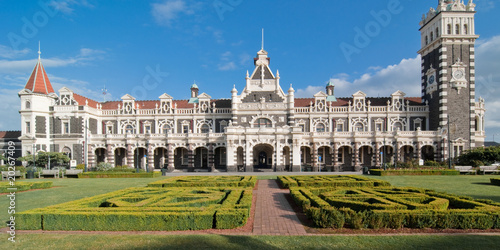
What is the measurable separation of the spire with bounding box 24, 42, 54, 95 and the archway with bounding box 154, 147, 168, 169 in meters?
22.0

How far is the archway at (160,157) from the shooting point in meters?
48.9

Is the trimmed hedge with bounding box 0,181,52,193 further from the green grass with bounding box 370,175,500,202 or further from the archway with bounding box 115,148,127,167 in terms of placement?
the green grass with bounding box 370,175,500,202

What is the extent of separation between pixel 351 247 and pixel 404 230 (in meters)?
3.06

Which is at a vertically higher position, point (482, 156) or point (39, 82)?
point (39, 82)

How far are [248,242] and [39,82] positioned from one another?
55260mm

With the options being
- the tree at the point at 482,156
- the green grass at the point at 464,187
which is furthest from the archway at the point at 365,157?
the green grass at the point at 464,187

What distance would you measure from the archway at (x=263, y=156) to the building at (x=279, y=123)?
175mm

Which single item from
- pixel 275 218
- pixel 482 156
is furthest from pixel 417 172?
pixel 275 218

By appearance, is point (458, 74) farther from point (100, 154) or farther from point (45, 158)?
point (45, 158)

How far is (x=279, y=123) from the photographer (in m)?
45.8

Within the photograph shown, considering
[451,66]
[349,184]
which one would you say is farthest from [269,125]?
[451,66]

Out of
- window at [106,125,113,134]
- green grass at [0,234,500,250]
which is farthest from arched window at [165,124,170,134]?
green grass at [0,234,500,250]

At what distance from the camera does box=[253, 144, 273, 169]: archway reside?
47281mm

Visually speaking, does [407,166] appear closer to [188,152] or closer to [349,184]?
[349,184]
